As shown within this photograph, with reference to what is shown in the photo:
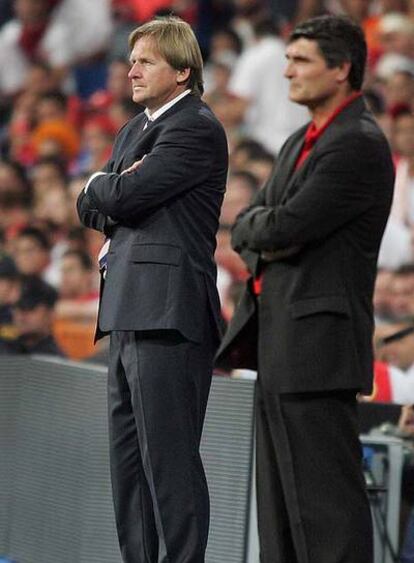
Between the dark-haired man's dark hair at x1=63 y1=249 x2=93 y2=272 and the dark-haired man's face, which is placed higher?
the dark-haired man's face

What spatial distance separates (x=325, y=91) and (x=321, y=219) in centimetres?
40

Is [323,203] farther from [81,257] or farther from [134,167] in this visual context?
[81,257]

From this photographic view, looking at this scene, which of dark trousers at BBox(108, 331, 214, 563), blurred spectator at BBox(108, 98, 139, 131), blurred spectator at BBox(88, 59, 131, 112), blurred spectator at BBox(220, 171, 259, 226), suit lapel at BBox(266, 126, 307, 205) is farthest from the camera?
blurred spectator at BBox(88, 59, 131, 112)

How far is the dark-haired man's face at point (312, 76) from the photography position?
4336 millimetres

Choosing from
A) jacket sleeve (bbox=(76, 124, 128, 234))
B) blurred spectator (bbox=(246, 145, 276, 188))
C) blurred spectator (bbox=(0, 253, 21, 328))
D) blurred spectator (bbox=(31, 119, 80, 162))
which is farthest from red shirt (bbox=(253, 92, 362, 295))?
blurred spectator (bbox=(31, 119, 80, 162))

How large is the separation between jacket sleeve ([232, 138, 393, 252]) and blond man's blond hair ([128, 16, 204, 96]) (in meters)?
0.43

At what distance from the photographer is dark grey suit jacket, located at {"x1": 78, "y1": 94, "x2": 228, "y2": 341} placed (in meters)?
4.12

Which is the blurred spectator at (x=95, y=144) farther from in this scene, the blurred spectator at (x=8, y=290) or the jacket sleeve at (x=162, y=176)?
the jacket sleeve at (x=162, y=176)

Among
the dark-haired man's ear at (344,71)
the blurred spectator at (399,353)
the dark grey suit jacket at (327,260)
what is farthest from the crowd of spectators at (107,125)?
the dark-haired man's ear at (344,71)

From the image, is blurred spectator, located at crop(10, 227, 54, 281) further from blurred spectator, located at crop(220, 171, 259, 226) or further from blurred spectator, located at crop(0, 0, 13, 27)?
blurred spectator, located at crop(0, 0, 13, 27)

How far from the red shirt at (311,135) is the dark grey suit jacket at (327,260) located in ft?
0.07

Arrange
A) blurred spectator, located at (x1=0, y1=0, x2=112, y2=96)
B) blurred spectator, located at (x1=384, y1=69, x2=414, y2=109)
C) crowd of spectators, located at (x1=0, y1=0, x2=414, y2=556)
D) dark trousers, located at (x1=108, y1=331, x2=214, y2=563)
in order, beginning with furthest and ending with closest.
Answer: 1. blurred spectator, located at (x1=0, y1=0, x2=112, y2=96)
2. blurred spectator, located at (x1=384, y1=69, x2=414, y2=109)
3. crowd of spectators, located at (x1=0, y1=0, x2=414, y2=556)
4. dark trousers, located at (x1=108, y1=331, x2=214, y2=563)

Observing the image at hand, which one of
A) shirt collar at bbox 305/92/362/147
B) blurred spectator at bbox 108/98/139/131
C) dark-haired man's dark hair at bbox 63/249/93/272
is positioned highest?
blurred spectator at bbox 108/98/139/131

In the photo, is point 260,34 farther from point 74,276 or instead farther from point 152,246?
point 152,246
